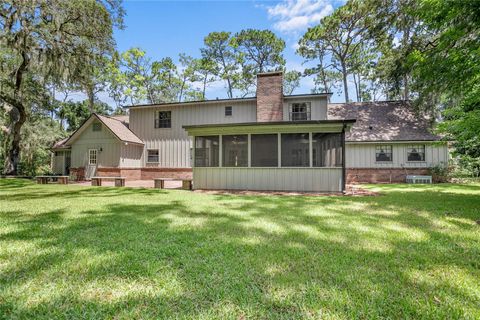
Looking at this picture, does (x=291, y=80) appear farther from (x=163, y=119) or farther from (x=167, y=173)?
(x=167, y=173)

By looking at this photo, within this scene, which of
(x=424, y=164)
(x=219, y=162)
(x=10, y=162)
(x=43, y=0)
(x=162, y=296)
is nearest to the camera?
(x=162, y=296)

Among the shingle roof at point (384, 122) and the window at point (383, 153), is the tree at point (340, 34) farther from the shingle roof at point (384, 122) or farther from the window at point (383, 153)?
the window at point (383, 153)

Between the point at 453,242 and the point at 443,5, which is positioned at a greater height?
the point at 443,5

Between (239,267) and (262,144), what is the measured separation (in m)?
7.74

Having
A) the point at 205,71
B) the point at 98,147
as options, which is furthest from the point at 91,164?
the point at 205,71

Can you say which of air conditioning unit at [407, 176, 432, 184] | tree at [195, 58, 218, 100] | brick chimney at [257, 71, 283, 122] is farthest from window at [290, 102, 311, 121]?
tree at [195, 58, 218, 100]

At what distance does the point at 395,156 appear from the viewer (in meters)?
15.3

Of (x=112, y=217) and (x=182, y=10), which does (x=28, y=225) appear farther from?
(x=182, y=10)

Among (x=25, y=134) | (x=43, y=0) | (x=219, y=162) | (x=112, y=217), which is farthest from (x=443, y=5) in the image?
(x=25, y=134)

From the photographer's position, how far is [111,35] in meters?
14.3

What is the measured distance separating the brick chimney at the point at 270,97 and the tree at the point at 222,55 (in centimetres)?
1496

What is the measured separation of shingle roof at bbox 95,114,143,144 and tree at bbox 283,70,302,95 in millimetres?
19633

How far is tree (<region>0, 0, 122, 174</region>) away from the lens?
1201cm

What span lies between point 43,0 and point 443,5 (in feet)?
53.9
